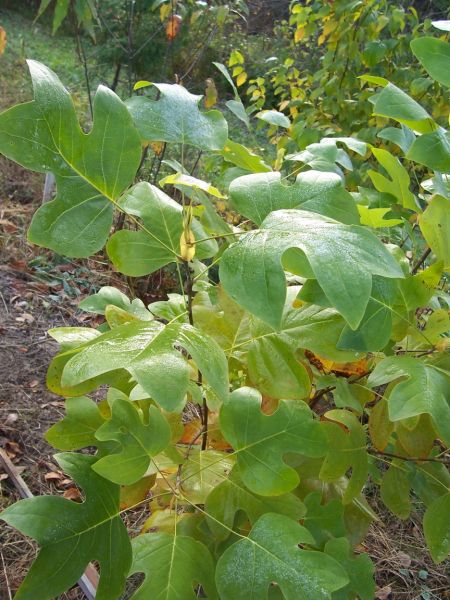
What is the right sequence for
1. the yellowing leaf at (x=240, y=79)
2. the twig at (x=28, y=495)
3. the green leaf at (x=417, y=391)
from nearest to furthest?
the green leaf at (x=417, y=391), the twig at (x=28, y=495), the yellowing leaf at (x=240, y=79)

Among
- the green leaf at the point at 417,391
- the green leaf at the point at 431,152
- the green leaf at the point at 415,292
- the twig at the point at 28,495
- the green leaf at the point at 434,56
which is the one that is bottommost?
the twig at the point at 28,495

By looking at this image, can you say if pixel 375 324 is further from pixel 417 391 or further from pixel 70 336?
pixel 70 336

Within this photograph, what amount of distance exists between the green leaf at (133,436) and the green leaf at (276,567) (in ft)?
0.52

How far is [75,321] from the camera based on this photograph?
2.92 m

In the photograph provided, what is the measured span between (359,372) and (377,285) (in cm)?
28

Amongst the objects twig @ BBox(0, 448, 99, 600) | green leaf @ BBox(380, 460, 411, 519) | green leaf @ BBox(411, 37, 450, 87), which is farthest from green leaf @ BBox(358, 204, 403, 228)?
twig @ BBox(0, 448, 99, 600)

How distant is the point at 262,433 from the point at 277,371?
0.29ft

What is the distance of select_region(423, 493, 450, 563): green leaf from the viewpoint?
88cm

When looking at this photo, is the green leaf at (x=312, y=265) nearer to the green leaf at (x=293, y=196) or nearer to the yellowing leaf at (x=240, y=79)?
the green leaf at (x=293, y=196)

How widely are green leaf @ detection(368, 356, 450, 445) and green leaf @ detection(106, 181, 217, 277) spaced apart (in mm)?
327

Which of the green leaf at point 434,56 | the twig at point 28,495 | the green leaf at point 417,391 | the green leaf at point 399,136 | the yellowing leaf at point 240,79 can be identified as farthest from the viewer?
the yellowing leaf at point 240,79

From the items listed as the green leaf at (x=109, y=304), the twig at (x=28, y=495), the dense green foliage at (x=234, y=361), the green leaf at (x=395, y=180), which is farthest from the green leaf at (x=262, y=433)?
the twig at (x=28, y=495)

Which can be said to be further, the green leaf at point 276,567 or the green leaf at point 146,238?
the green leaf at point 146,238

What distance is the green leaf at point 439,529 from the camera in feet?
2.89
